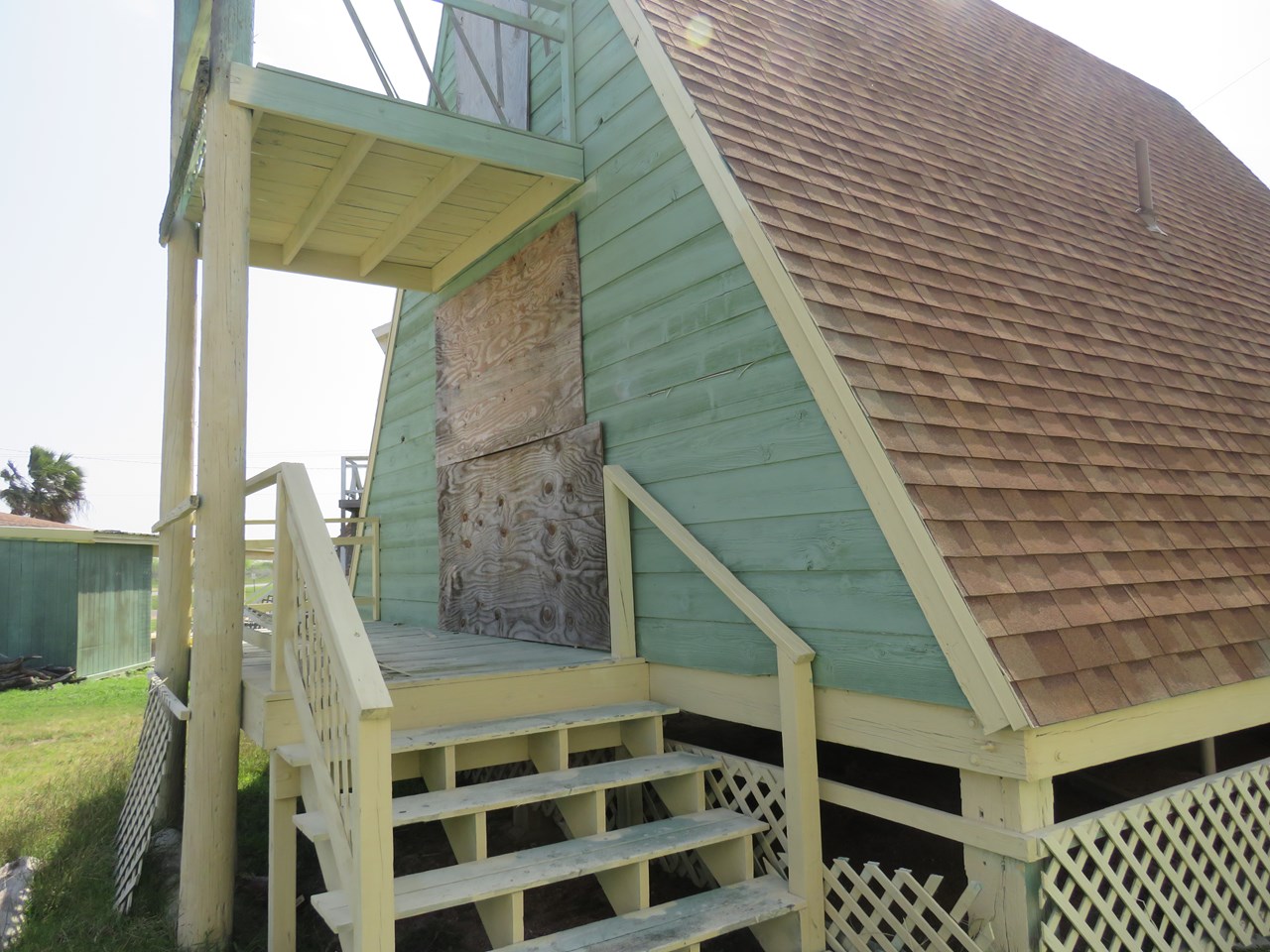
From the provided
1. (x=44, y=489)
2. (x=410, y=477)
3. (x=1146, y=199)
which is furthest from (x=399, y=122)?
(x=44, y=489)

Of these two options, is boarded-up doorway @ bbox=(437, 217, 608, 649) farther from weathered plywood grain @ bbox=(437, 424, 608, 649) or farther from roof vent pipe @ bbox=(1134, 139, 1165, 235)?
roof vent pipe @ bbox=(1134, 139, 1165, 235)

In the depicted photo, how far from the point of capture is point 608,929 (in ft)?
8.69

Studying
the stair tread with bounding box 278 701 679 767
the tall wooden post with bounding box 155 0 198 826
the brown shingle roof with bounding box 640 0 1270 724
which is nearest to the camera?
the brown shingle roof with bounding box 640 0 1270 724

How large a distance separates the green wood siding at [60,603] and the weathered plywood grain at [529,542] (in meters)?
10.2

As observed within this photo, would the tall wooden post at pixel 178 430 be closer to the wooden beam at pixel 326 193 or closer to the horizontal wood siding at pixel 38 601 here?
the wooden beam at pixel 326 193

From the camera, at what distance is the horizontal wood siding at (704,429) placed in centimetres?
295

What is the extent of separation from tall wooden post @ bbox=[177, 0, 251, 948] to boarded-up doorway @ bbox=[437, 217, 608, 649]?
5.50 ft

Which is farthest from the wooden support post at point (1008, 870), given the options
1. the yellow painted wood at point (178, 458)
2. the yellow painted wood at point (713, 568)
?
the yellow painted wood at point (178, 458)

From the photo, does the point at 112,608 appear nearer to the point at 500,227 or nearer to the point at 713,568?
the point at 500,227

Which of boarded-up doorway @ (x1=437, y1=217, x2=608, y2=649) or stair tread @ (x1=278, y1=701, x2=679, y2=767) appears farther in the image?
boarded-up doorway @ (x1=437, y1=217, x2=608, y2=649)

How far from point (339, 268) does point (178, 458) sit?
5.61 feet

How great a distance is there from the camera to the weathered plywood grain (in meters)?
4.50

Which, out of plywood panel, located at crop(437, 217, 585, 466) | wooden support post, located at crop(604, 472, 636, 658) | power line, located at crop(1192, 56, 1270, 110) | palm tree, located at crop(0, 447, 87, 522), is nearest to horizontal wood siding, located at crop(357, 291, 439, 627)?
plywood panel, located at crop(437, 217, 585, 466)

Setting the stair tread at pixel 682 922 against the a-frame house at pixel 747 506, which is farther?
the a-frame house at pixel 747 506
